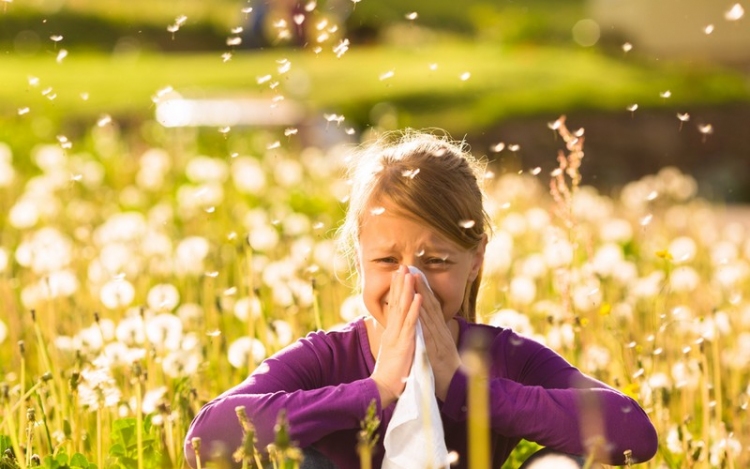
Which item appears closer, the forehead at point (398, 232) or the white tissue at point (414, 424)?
the white tissue at point (414, 424)

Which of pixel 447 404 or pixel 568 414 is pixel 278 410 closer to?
pixel 447 404

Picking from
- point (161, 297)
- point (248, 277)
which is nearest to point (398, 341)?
point (248, 277)

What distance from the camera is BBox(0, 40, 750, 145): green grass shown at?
973 centimetres

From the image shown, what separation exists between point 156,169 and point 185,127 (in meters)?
1.58

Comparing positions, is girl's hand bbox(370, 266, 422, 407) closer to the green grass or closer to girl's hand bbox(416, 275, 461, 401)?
girl's hand bbox(416, 275, 461, 401)

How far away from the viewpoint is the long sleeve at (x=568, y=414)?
203 centimetres

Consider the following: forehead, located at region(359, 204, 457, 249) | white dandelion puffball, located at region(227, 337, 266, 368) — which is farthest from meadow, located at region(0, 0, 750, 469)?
forehead, located at region(359, 204, 457, 249)

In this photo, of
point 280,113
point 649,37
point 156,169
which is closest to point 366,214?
point 156,169

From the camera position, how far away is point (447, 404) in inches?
80.0

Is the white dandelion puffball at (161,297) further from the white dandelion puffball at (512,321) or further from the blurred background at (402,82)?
the white dandelion puffball at (512,321)

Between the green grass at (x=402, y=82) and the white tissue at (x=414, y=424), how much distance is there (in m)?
5.54

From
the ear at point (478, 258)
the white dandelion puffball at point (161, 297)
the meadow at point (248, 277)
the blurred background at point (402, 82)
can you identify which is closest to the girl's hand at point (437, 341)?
the ear at point (478, 258)

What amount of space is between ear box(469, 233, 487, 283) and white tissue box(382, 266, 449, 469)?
0.34 metres

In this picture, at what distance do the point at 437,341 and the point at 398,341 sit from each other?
0.08m
